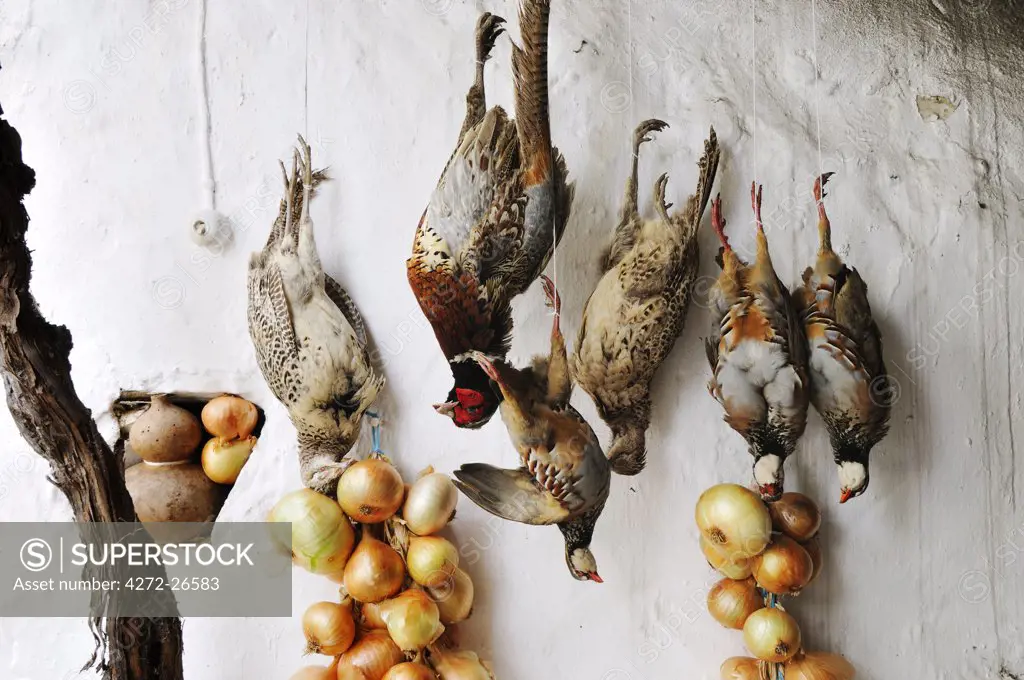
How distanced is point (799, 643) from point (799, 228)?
658mm

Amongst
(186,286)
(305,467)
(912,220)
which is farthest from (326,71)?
(912,220)

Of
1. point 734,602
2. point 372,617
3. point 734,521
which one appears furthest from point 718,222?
point 372,617

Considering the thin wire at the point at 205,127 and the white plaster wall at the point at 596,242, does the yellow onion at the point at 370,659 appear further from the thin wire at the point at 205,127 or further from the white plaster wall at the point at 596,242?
the thin wire at the point at 205,127

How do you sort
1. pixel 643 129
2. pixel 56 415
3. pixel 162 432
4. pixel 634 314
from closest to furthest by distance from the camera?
pixel 56 415 → pixel 634 314 → pixel 643 129 → pixel 162 432

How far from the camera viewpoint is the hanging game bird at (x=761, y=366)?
1114mm

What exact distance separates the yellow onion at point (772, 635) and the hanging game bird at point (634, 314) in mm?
281

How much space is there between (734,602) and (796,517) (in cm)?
16

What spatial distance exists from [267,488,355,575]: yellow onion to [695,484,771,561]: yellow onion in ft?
1.77

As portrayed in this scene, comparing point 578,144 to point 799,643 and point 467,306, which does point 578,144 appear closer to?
point 467,306

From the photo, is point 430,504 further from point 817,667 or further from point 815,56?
point 815,56

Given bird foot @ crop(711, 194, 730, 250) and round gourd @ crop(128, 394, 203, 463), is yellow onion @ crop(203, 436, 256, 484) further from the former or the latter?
bird foot @ crop(711, 194, 730, 250)

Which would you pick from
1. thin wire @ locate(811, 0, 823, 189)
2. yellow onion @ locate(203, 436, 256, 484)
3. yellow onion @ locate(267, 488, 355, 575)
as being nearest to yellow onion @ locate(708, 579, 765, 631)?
yellow onion @ locate(267, 488, 355, 575)

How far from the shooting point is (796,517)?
1.17 meters

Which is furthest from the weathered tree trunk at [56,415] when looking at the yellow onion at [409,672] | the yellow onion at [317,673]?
the yellow onion at [409,672]
